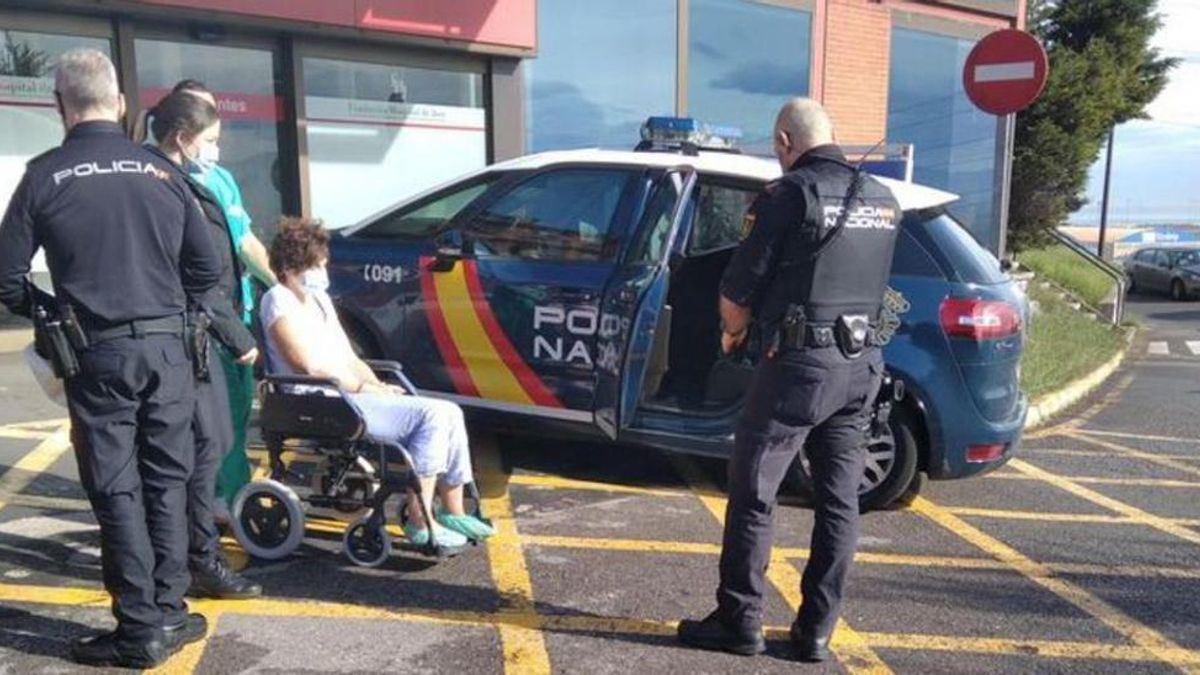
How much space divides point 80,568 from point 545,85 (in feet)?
25.6

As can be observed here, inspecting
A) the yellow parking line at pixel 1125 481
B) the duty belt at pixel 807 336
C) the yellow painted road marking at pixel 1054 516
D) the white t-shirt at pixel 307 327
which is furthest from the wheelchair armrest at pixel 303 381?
the yellow parking line at pixel 1125 481

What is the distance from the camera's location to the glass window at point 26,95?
7.88 metres

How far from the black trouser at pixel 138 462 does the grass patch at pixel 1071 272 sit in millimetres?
16805

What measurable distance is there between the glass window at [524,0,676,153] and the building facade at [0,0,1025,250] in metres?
0.02

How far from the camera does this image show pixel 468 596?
3.83 metres

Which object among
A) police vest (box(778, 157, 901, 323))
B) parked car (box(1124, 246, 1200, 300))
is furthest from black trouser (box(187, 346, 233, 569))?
parked car (box(1124, 246, 1200, 300))

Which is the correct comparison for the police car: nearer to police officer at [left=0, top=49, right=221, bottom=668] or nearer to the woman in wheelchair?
the woman in wheelchair

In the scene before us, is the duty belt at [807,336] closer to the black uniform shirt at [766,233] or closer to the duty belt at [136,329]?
the black uniform shirt at [766,233]

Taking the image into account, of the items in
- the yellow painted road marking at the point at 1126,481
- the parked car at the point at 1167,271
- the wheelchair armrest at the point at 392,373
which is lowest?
the parked car at the point at 1167,271

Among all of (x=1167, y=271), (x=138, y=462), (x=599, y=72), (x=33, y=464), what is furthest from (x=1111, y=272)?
(x=138, y=462)

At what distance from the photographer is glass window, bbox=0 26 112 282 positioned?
310 inches

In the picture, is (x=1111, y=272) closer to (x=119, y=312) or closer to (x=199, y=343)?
(x=199, y=343)

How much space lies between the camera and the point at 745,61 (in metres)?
12.4

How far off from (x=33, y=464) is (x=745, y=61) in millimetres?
9405
